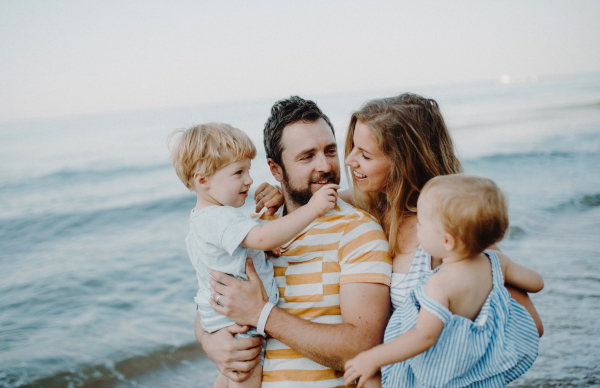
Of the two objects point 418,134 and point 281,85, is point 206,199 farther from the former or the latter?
point 281,85

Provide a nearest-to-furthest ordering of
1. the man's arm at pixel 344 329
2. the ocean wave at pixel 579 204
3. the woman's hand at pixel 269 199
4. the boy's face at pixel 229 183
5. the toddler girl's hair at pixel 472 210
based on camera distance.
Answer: the toddler girl's hair at pixel 472 210, the man's arm at pixel 344 329, the boy's face at pixel 229 183, the woman's hand at pixel 269 199, the ocean wave at pixel 579 204

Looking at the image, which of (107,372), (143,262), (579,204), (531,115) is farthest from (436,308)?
(531,115)

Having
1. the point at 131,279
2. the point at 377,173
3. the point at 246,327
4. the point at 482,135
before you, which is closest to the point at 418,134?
the point at 377,173

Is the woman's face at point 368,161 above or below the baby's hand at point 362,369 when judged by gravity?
above

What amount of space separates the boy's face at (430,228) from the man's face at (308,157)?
3.40 feet

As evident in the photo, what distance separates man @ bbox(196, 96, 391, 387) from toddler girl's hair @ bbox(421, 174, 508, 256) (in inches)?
25.0

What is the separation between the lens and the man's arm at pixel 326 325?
85.0 inches

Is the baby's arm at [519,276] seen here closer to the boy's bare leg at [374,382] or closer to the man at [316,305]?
the man at [316,305]

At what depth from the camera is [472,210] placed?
168cm

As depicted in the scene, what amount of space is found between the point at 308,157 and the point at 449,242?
1.32 meters

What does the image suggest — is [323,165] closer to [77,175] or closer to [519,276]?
[519,276]

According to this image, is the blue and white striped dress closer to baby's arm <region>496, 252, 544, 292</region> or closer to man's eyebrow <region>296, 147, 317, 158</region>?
baby's arm <region>496, 252, 544, 292</region>

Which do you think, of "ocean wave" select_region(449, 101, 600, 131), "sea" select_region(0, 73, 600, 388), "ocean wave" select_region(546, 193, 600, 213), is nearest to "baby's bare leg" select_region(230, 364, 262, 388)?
"sea" select_region(0, 73, 600, 388)

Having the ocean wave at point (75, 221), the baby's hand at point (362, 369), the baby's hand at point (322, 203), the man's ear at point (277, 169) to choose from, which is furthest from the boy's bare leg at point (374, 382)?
the ocean wave at point (75, 221)
